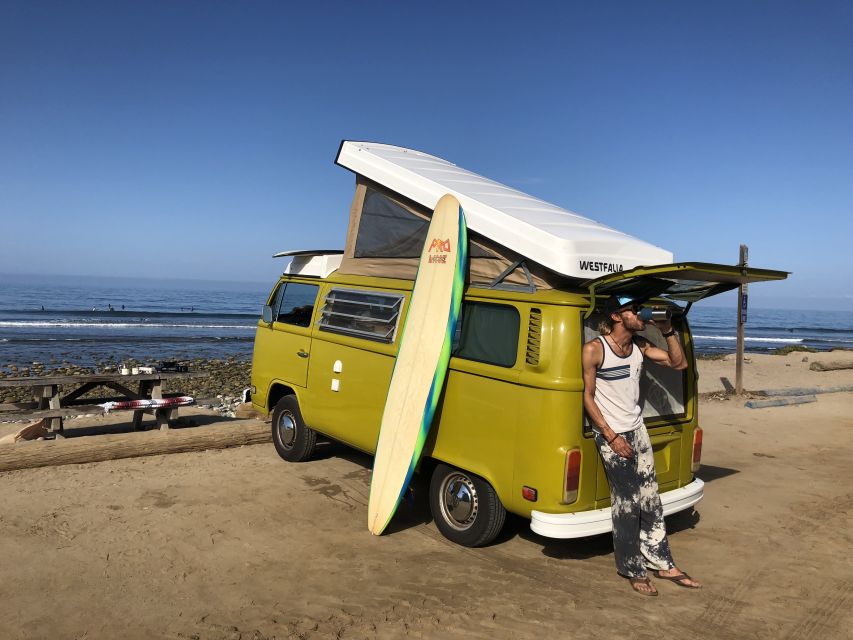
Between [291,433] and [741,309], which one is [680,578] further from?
[741,309]

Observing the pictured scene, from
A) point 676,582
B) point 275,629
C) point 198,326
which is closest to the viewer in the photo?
point 275,629

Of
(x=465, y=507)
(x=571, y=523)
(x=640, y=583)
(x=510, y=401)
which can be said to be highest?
(x=510, y=401)

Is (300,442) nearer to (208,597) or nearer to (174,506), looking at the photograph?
(174,506)

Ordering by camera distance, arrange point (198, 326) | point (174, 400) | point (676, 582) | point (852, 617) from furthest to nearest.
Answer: point (198, 326) → point (174, 400) → point (676, 582) → point (852, 617)

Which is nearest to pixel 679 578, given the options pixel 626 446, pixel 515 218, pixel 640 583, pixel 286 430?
pixel 640 583

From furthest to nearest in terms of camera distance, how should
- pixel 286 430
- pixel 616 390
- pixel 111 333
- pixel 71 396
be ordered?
1. pixel 111 333
2. pixel 71 396
3. pixel 286 430
4. pixel 616 390

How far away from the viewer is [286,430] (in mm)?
7754

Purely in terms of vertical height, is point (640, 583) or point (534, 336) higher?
point (534, 336)

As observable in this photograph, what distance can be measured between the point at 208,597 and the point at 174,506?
1.99 m

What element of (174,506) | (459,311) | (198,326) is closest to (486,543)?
(459,311)

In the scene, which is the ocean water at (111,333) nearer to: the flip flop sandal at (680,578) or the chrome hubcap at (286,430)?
the chrome hubcap at (286,430)

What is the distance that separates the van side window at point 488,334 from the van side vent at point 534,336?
5.0 inches

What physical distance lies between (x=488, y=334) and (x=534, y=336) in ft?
1.63

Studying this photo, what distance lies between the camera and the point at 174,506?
20.2ft
